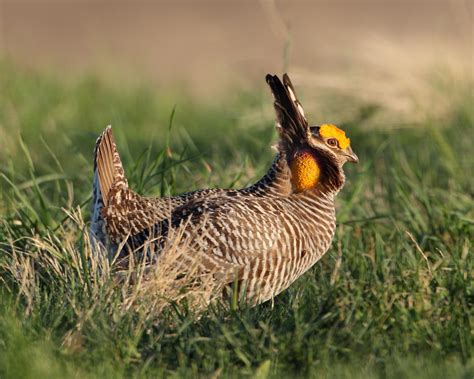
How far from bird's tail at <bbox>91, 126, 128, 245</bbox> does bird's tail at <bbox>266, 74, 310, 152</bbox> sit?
873 millimetres

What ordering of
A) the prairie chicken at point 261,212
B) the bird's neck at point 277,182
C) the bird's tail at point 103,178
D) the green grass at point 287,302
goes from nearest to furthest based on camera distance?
the green grass at point 287,302 → the prairie chicken at point 261,212 → the bird's tail at point 103,178 → the bird's neck at point 277,182

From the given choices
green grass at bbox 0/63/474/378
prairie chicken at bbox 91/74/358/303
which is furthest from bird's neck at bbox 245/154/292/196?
green grass at bbox 0/63/474/378

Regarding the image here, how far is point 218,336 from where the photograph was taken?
4160 mm

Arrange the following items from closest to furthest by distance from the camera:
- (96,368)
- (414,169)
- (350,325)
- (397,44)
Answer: (96,368) → (350,325) → (414,169) → (397,44)

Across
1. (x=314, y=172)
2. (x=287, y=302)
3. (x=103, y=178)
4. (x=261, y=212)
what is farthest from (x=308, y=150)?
(x=103, y=178)

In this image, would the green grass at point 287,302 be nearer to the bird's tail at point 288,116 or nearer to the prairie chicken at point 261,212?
the prairie chicken at point 261,212

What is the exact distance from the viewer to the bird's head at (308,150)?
5.45 metres

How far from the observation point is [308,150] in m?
5.46

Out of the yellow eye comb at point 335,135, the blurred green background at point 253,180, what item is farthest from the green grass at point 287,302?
the yellow eye comb at point 335,135

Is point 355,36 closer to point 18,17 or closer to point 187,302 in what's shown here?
point 187,302

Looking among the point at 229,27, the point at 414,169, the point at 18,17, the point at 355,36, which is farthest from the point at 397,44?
the point at 18,17

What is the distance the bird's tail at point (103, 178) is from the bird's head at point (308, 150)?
0.87 meters

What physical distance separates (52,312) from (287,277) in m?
1.20

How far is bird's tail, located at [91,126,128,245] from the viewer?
5.24 meters
